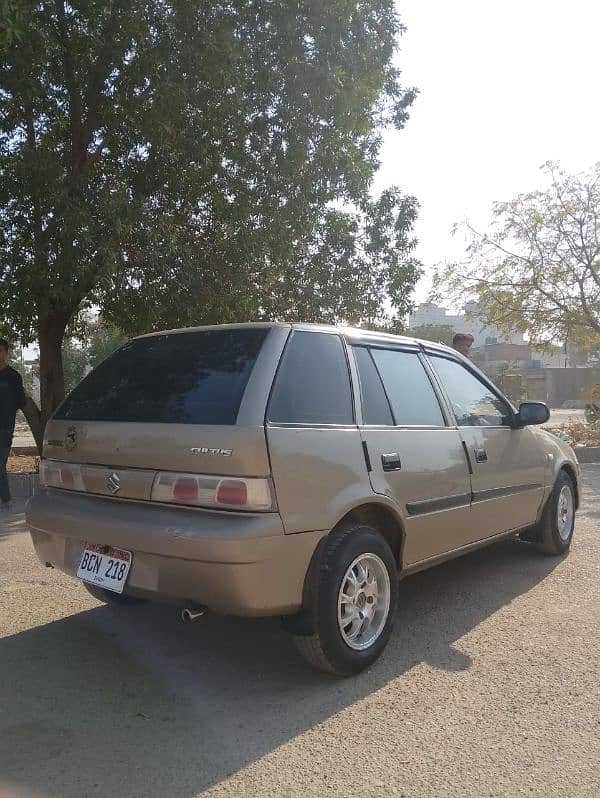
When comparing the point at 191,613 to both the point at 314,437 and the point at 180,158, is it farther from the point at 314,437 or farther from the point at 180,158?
the point at 180,158

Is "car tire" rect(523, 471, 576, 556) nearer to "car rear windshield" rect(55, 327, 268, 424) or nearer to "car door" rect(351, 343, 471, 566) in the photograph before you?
"car door" rect(351, 343, 471, 566)

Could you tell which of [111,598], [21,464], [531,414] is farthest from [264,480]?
[21,464]

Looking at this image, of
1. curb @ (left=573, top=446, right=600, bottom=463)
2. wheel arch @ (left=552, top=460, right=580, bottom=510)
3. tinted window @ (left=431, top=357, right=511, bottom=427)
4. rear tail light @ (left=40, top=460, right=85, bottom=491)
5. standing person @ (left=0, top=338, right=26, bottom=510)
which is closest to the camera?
rear tail light @ (left=40, top=460, right=85, bottom=491)

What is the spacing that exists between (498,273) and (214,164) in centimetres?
1030

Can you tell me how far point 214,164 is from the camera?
30.7 feet

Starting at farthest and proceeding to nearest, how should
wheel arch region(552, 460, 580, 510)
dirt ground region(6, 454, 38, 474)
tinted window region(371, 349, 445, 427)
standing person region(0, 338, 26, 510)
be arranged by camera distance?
dirt ground region(6, 454, 38, 474) → standing person region(0, 338, 26, 510) → wheel arch region(552, 460, 580, 510) → tinted window region(371, 349, 445, 427)

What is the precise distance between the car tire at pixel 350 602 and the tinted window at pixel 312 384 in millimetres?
561

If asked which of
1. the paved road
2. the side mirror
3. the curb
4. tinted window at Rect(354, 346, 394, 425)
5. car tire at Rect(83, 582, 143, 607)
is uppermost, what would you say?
tinted window at Rect(354, 346, 394, 425)

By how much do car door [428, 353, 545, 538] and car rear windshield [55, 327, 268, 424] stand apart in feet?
5.24

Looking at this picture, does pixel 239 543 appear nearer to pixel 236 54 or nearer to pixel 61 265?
pixel 61 265

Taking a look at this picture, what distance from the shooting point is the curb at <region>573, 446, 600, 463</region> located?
12775 mm

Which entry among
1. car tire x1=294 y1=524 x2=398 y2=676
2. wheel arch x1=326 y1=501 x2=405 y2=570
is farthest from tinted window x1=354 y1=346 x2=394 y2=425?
car tire x1=294 y1=524 x2=398 y2=676

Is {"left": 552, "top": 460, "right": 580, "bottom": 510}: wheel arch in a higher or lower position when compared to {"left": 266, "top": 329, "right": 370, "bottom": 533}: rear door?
lower

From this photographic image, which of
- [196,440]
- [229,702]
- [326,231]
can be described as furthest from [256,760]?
[326,231]
